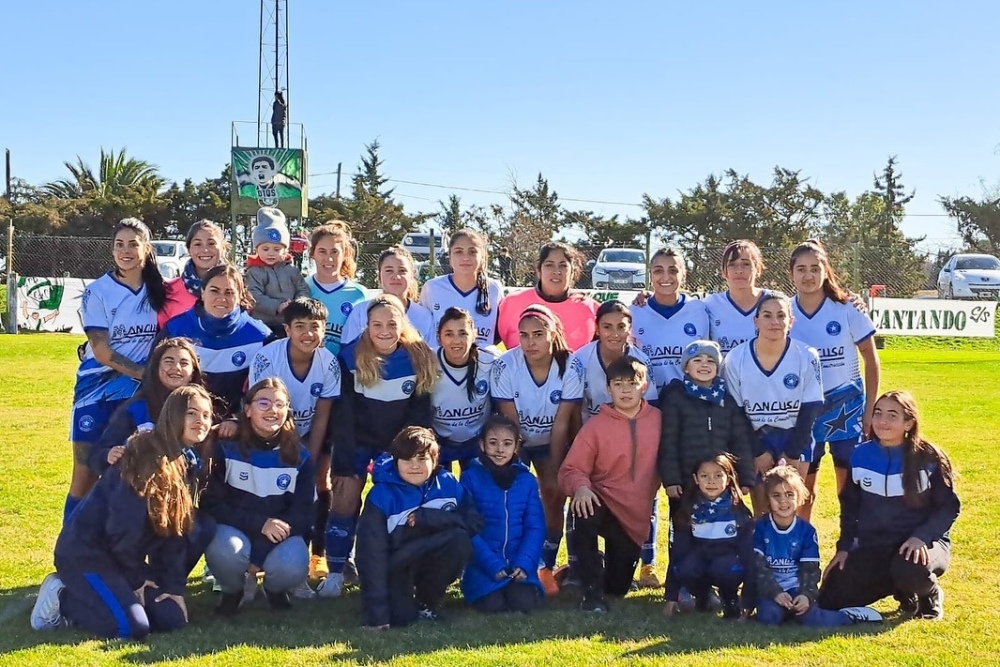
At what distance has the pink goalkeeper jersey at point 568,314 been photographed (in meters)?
5.10

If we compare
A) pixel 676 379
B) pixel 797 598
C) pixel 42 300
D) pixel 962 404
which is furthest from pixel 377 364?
pixel 42 300

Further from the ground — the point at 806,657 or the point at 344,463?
the point at 344,463

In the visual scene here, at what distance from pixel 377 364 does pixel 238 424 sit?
0.70m

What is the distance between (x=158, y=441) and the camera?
3975mm

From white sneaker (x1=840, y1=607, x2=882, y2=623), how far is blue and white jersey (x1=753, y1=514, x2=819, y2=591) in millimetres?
260

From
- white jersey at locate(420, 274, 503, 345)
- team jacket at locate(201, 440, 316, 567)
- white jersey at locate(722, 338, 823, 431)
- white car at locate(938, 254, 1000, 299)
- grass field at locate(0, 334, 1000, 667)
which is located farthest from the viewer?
white car at locate(938, 254, 1000, 299)

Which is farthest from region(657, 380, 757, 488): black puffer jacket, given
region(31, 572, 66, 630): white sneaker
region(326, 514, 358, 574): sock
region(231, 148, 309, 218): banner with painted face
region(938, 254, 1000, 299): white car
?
region(231, 148, 309, 218): banner with painted face

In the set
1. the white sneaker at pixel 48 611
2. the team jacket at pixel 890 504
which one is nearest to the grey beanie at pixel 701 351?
the team jacket at pixel 890 504

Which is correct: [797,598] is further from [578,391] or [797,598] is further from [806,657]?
[578,391]

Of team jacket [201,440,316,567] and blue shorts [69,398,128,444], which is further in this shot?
blue shorts [69,398,128,444]

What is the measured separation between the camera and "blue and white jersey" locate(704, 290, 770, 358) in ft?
16.0

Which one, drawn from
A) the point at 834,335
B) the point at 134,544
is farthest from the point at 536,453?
the point at 134,544

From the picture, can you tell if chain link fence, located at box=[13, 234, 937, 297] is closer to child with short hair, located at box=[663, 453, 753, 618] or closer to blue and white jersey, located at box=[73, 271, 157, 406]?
blue and white jersey, located at box=[73, 271, 157, 406]

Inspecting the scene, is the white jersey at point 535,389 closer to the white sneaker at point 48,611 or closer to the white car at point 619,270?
the white sneaker at point 48,611
